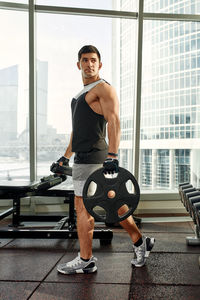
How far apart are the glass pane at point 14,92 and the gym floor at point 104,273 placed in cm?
112

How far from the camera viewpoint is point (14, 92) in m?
3.30

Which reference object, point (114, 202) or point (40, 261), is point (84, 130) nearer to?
point (114, 202)

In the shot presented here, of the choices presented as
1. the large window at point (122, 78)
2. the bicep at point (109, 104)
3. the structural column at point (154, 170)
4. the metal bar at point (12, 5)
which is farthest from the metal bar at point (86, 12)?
the bicep at point (109, 104)

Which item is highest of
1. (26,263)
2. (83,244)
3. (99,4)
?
(99,4)

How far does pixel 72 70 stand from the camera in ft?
11.1

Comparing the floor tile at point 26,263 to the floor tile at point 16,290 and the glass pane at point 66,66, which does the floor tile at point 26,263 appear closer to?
the floor tile at point 16,290

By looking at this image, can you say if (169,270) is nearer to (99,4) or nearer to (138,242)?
(138,242)

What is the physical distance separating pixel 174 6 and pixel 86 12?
3.47 ft

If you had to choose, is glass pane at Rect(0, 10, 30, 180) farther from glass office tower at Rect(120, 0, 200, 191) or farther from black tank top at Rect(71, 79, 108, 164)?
black tank top at Rect(71, 79, 108, 164)

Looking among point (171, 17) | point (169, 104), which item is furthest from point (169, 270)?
point (171, 17)

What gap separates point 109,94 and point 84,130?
0.27 metres

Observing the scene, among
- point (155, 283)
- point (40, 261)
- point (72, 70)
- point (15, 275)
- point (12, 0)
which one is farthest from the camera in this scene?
point (72, 70)

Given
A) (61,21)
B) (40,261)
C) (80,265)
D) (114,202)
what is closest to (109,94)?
(114,202)

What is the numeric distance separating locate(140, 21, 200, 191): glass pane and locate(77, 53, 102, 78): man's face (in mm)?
1753
